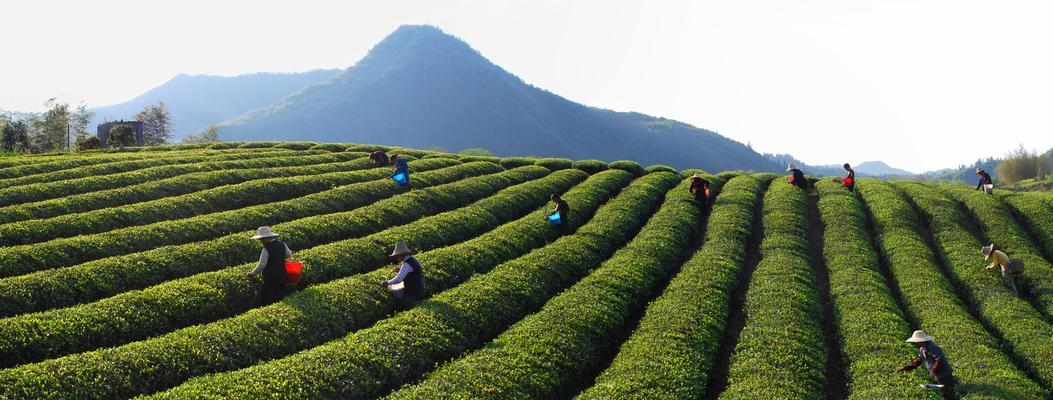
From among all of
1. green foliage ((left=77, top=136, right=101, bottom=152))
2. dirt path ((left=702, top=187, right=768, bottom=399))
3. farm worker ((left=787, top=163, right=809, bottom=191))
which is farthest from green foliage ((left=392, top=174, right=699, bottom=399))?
green foliage ((left=77, top=136, right=101, bottom=152))

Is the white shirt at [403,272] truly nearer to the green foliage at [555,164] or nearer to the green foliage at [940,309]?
the green foliage at [940,309]

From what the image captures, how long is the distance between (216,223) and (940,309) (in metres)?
25.9

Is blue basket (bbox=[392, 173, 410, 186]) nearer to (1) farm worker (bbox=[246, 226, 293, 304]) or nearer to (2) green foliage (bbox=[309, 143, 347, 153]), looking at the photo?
(2) green foliage (bbox=[309, 143, 347, 153])

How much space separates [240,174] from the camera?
37.2m

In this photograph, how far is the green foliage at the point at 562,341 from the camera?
15.5 meters

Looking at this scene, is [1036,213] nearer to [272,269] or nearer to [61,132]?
[272,269]

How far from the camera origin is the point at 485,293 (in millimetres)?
21312

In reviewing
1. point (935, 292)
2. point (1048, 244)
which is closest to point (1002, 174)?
point (1048, 244)

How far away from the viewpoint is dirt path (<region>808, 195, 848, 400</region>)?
1850 cm

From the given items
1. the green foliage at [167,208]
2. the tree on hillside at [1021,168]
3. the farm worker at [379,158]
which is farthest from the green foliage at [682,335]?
the tree on hillside at [1021,168]

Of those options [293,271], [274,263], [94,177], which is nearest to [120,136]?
[94,177]

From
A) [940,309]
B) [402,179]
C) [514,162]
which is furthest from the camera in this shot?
[514,162]

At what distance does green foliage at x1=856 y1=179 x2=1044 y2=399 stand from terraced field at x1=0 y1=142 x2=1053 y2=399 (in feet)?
0.34

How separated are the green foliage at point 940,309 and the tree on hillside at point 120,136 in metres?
54.4
